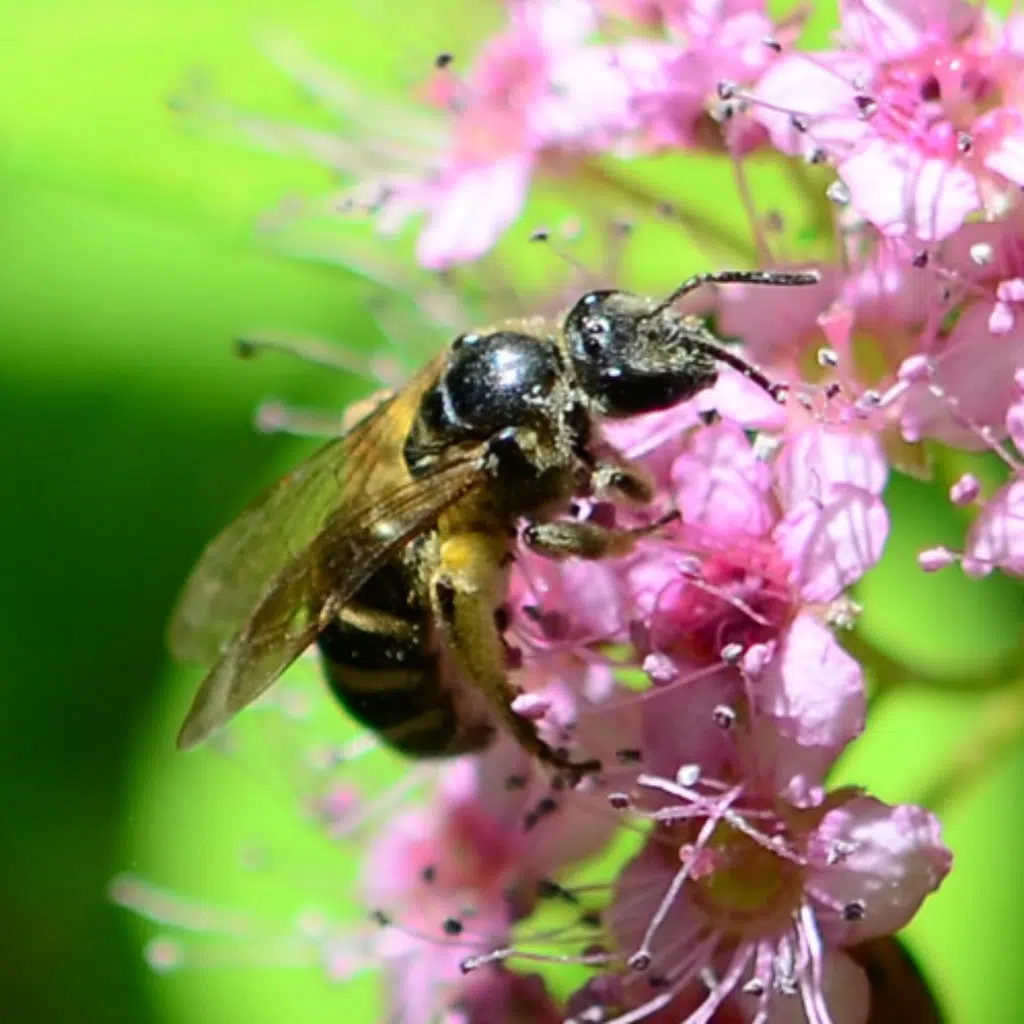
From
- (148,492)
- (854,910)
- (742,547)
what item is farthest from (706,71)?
(148,492)

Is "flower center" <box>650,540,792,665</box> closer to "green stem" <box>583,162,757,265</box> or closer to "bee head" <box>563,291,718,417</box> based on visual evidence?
"bee head" <box>563,291,718,417</box>

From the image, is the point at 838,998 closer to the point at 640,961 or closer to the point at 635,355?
the point at 640,961

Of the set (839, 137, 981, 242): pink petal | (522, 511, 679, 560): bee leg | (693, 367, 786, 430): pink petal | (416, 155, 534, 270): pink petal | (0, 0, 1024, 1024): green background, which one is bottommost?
(0, 0, 1024, 1024): green background

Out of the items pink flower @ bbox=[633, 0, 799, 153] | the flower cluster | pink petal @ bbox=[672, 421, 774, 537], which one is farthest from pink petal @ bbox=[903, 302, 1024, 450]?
pink flower @ bbox=[633, 0, 799, 153]

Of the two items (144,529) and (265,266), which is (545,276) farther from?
(144,529)

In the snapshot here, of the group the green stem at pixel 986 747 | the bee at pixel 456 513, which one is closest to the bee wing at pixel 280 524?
the bee at pixel 456 513

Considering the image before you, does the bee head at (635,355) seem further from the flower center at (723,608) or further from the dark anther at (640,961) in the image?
the dark anther at (640,961)

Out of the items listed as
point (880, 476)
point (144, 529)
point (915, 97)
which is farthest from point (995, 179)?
point (144, 529)
